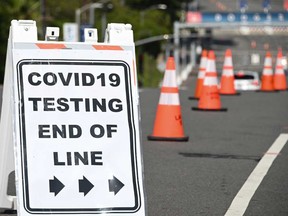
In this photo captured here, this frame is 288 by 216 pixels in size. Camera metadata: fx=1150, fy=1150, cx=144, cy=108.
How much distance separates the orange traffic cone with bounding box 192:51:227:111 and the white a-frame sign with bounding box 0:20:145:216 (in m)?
11.6

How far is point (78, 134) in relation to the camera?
7.30 metres

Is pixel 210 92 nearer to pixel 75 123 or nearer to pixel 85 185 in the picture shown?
pixel 75 123

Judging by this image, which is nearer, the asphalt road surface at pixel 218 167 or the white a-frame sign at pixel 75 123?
the white a-frame sign at pixel 75 123

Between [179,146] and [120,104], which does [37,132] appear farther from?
[179,146]

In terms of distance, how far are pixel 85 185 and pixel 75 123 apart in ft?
1.41

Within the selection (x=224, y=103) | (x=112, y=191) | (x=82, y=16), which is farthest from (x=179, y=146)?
(x=82, y=16)

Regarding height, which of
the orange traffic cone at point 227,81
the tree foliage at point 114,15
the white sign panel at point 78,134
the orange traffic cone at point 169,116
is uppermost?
the white sign panel at point 78,134

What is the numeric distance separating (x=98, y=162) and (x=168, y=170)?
12.6ft

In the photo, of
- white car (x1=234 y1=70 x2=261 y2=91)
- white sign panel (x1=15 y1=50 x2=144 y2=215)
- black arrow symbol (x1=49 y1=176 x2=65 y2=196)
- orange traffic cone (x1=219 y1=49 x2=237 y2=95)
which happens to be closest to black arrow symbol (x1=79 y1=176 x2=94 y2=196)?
white sign panel (x1=15 y1=50 x2=144 y2=215)

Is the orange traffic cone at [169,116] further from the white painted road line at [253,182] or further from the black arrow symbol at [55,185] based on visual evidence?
the black arrow symbol at [55,185]

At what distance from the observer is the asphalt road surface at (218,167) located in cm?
874

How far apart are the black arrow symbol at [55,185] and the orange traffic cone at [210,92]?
12165mm

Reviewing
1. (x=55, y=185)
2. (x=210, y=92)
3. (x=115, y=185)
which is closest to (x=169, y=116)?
(x=210, y=92)

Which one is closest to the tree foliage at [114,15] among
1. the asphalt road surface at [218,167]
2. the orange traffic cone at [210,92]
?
the orange traffic cone at [210,92]
